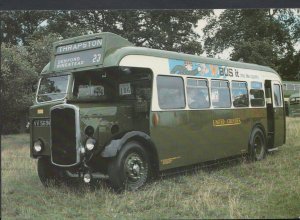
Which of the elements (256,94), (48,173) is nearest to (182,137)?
(256,94)

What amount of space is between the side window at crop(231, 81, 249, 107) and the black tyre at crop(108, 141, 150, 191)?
1.68 metres

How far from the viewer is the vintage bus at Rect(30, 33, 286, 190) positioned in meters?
5.24

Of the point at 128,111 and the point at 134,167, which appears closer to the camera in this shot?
the point at 134,167

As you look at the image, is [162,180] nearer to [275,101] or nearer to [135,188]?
[135,188]

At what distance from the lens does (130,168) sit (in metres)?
5.34

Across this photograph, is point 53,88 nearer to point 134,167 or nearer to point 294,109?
point 134,167

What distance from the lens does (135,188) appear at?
524cm

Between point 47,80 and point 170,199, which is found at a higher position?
point 47,80

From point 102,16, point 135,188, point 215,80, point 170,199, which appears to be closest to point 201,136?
point 215,80

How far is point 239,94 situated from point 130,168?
2056 millimetres

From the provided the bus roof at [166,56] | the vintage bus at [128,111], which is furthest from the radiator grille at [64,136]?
the bus roof at [166,56]

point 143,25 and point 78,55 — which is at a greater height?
point 143,25

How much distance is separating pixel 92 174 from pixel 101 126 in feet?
1.78

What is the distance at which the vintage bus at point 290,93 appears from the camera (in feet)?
16.0
